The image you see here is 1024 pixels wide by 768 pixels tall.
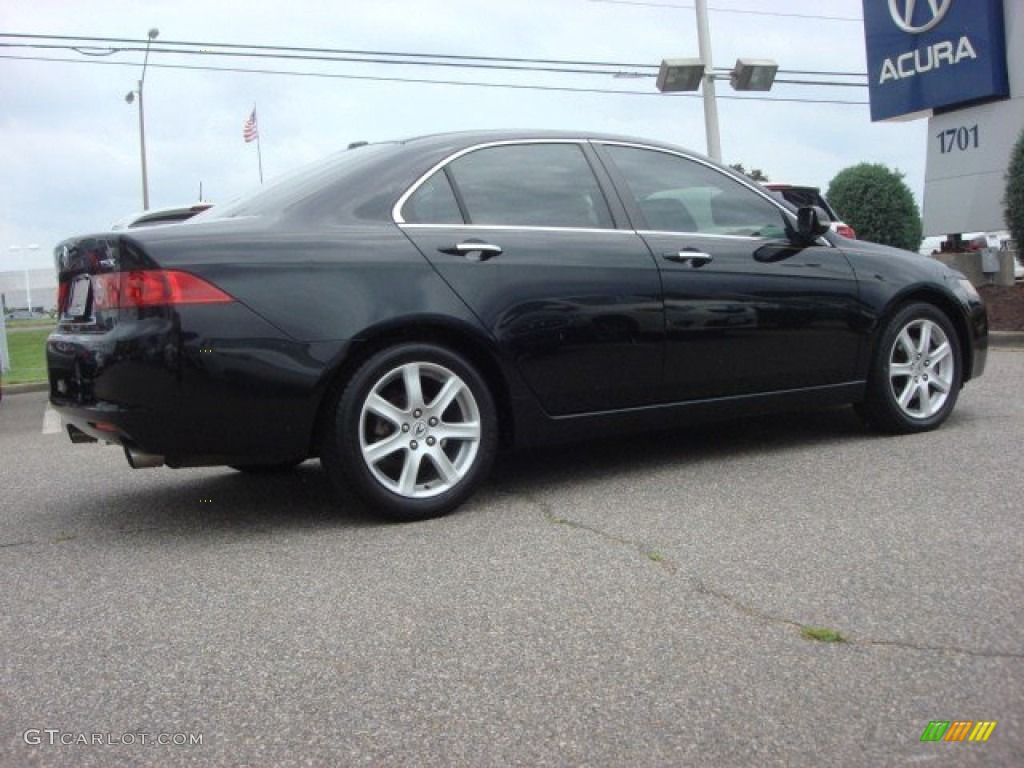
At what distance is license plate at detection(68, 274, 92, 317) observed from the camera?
414 cm

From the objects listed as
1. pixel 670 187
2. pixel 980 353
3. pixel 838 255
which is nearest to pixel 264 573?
pixel 670 187

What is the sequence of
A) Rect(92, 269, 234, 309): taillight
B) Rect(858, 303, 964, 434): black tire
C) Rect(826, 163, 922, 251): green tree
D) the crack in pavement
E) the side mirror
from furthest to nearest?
1. Rect(826, 163, 922, 251): green tree
2. Rect(858, 303, 964, 434): black tire
3. the side mirror
4. Rect(92, 269, 234, 309): taillight
5. the crack in pavement

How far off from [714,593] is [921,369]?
9.77ft

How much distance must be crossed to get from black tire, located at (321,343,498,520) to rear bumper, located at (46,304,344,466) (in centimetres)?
14

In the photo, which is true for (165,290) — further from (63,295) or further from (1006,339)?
(1006,339)

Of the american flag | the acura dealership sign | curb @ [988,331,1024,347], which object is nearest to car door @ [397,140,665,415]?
curb @ [988,331,1024,347]

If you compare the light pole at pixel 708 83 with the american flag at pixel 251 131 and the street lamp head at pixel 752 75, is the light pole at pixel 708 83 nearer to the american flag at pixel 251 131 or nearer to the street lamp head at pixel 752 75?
the street lamp head at pixel 752 75

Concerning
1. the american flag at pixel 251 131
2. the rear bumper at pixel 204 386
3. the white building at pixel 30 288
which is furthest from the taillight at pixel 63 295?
the white building at pixel 30 288

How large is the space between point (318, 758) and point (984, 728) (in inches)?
56.9

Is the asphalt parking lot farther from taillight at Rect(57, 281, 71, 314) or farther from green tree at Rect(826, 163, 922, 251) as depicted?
green tree at Rect(826, 163, 922, 251)

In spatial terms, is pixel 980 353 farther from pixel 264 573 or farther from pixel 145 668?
pixel 145 668

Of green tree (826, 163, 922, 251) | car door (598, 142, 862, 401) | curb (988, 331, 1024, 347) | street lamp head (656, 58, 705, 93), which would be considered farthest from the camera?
street lamp head (656, 58, 705, 93)

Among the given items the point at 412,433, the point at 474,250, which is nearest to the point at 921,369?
the point at 474,250

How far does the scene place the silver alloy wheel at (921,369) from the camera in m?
5.54
